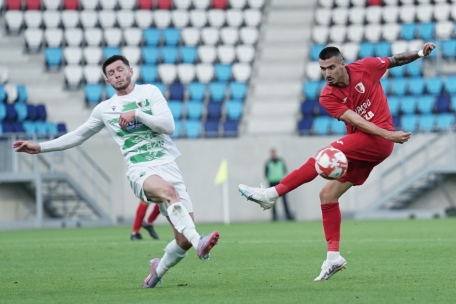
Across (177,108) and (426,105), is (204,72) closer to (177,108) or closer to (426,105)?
(177,108)

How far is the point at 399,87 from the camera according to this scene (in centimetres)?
2616

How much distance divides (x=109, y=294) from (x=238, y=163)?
17490 mm

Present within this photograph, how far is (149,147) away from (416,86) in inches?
758

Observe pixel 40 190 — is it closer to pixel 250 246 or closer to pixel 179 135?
pixel 179 135

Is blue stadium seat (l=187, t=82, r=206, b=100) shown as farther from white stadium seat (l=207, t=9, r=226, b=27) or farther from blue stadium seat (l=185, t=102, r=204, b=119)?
white stadium seat (l=207, t=9, r=226, b=27)

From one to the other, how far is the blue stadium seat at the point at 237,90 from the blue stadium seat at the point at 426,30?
5539mm

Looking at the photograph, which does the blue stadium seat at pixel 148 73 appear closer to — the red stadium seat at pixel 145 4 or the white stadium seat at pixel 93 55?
the white stadium seat at pixel 93 55

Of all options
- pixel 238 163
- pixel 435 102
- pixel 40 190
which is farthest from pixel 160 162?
pixel 435 102

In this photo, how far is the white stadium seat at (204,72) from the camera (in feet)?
88.4

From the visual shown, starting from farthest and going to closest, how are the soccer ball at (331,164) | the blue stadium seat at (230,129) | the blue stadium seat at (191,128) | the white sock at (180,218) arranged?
the blue stadium seat at (230,129) < the blue stadium seat at (191,128) < the soccer ball at (331,164) < the white sock at (180,218)

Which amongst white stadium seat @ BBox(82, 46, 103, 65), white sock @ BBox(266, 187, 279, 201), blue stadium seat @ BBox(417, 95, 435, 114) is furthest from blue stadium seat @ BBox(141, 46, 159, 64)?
white sock @ BBox(266, 187, 279, 201)

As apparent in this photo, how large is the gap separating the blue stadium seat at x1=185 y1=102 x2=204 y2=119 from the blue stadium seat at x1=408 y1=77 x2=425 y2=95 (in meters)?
5.77

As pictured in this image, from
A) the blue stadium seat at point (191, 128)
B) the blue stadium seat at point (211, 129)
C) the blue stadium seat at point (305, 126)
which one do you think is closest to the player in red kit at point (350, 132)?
the blue stadium seat at point (191, 128)

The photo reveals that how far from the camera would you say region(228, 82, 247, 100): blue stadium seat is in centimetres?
2681
